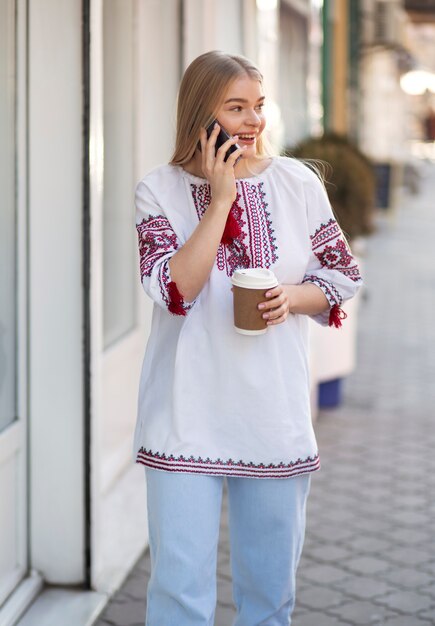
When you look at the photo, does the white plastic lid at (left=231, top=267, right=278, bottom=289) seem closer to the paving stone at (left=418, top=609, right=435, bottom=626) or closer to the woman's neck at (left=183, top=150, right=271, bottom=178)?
the woman's neck at (left=183, top=150, right=271, bottom=178)

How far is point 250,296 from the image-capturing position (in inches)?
93.6

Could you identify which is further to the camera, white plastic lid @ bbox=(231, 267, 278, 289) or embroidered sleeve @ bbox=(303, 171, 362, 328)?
embroidered sleeve @ bbox=(303, 171, 362, 328)

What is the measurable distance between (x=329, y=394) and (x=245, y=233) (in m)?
4.39

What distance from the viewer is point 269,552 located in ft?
8.79

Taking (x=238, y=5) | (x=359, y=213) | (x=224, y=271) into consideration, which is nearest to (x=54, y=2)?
(x=224, y=271)

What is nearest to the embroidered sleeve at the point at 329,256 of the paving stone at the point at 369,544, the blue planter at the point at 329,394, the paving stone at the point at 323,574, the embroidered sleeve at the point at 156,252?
the embroidered sleeve at the point at 156,252

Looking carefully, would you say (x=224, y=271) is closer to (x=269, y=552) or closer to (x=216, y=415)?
(x=216, y=415)

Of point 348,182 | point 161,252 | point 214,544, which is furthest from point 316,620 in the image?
point 348,182

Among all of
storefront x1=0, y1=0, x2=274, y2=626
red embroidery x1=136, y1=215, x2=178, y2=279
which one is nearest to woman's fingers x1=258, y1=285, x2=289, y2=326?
red embroidery x1=136, y1=215, x2=178, y2=279

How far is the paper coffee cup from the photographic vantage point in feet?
7.80

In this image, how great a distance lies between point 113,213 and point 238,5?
1554 mm

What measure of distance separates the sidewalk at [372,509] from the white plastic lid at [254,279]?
165 centimetres

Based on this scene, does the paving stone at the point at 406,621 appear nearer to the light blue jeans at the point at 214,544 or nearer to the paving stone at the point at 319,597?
the paving stone at the point at 319,597

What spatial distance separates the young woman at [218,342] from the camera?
252 cm
